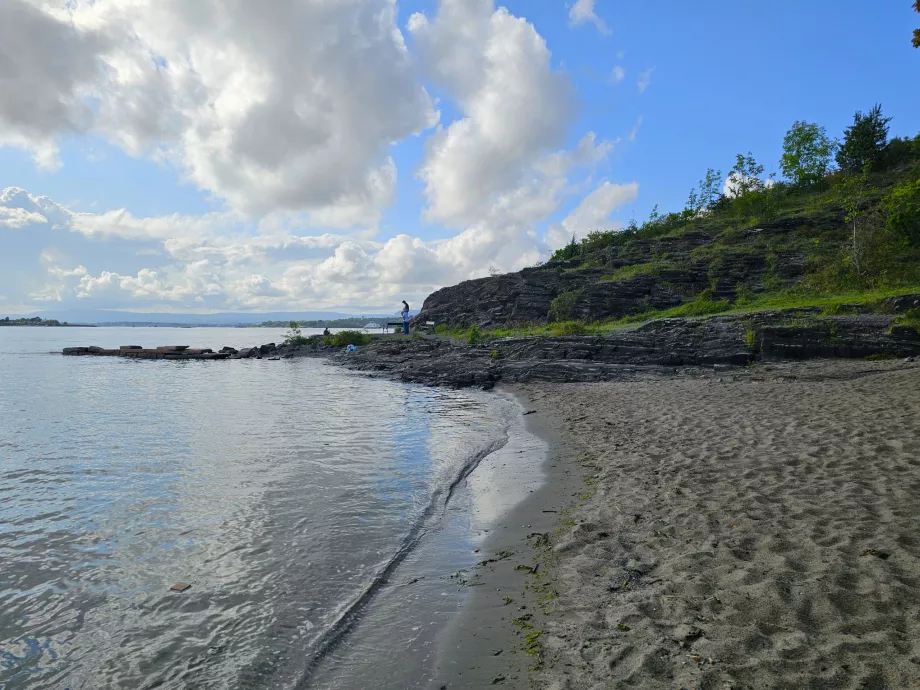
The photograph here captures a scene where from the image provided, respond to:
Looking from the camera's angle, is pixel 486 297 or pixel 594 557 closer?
pixel 594 557

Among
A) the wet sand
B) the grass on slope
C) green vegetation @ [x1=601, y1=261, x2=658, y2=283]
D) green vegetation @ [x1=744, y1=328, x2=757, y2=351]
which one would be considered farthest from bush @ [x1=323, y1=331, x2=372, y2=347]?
the wet sand

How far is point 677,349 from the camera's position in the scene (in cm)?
2647

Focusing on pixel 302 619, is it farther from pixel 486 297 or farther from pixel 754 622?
pixel 486 297

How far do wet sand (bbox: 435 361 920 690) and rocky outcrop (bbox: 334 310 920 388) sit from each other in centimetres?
1305

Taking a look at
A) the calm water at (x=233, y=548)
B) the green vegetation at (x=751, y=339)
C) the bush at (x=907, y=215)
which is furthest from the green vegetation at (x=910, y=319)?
the calm water at (x=233, y=548)

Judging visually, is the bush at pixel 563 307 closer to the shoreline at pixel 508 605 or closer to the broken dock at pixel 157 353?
the broken dock at pixel 157 353

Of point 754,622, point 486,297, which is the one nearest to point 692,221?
point 486,297

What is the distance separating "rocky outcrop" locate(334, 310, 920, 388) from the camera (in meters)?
22.4

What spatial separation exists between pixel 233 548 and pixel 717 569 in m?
6.33

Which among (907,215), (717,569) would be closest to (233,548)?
(717,569)

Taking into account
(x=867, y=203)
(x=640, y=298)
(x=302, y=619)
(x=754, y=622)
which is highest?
(x=867, y=203)

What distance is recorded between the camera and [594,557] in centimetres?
616

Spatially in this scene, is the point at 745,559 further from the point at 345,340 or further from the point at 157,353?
the point at 157,353

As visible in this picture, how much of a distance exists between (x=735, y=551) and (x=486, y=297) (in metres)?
55.2
